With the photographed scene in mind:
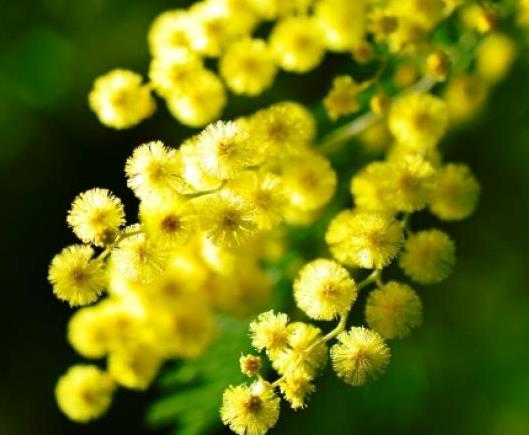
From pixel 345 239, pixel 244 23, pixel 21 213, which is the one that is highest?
pixel 21 213

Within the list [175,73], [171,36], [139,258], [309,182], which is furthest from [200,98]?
[139,258]

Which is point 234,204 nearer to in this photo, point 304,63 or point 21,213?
point 304,63

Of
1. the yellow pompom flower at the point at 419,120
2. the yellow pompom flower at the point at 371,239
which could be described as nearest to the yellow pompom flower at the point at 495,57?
the yellow pompom flower at the point at 419,120

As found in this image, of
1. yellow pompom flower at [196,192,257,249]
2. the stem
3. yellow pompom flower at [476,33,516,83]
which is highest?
the stem

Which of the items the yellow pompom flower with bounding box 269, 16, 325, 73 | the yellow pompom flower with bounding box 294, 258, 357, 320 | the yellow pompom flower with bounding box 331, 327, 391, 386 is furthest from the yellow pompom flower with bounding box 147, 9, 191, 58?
the yellow pompom flower with bounding box 331, 327, 391, 386

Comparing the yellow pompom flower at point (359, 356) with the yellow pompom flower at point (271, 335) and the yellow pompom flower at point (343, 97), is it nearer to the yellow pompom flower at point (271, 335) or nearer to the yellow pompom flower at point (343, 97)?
the yellow pompom flower at point (271, 335)

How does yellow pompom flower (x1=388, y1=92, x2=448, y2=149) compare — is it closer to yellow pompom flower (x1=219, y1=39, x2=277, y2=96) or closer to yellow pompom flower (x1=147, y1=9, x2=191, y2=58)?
yellow pompom flower (x1=219, y1=39, x2=277, y2=96)

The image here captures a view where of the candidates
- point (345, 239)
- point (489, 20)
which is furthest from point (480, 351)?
point (489, 20)
